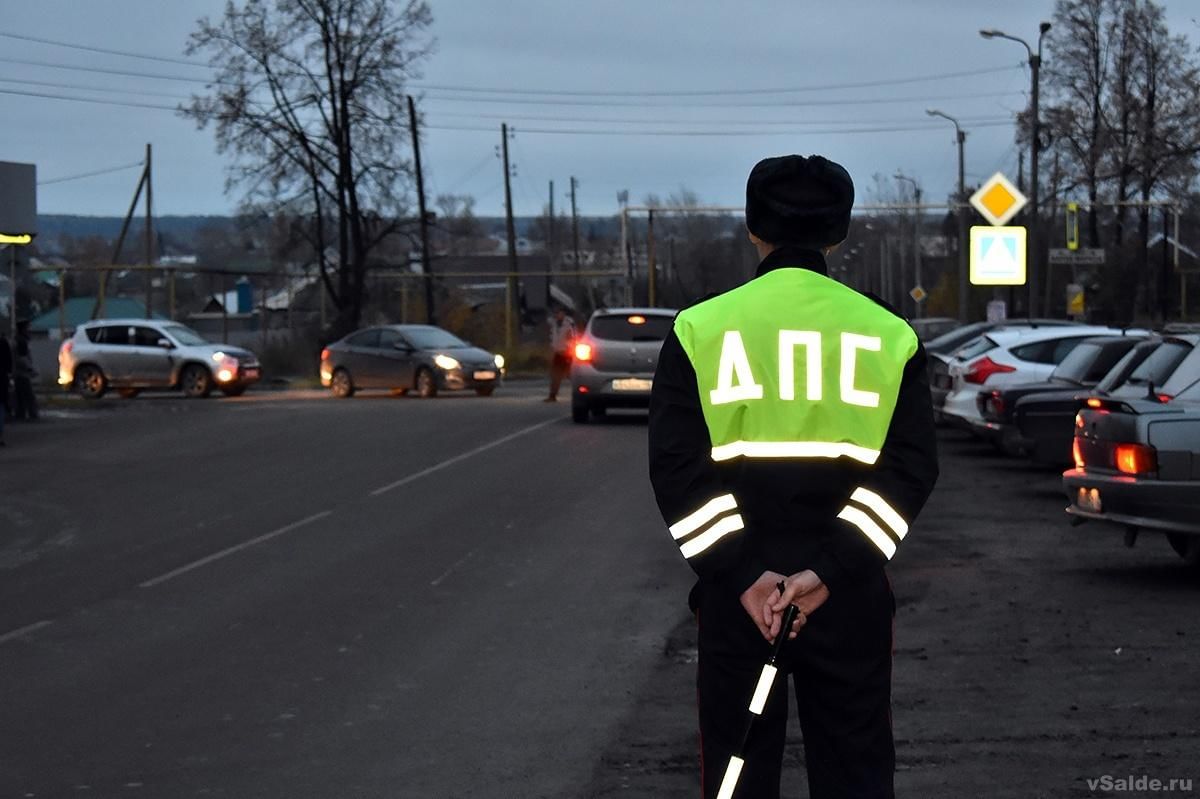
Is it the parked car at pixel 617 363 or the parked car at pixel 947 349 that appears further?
the parked car at pixel 617 363

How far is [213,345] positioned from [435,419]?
12702mm

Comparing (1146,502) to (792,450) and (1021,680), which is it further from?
(792,450)

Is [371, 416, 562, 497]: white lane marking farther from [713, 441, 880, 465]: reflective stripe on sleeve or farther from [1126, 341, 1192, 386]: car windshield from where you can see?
[713, 441, 880, 465]: reflective stripe on sleeve

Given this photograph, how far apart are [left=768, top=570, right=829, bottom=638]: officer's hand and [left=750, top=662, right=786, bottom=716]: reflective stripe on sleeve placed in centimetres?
7

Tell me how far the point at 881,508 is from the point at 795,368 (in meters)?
0.35

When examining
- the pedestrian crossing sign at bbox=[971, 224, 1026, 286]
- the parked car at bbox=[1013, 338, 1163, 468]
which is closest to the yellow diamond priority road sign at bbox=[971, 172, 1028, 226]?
the pedestrian crossing sign at bbox=[971, 224, 1026, 286]

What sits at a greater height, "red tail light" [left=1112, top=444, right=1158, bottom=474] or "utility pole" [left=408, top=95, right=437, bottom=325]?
"utility pole" [left=408, top=95, right=437, bottom=325]

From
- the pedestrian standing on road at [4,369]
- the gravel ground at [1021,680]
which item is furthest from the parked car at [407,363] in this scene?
the gravel ground at [1021,680]

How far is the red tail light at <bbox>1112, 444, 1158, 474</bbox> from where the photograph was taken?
404 inches

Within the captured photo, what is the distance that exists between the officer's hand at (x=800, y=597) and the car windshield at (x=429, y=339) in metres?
32.6

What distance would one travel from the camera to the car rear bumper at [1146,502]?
33.0ft

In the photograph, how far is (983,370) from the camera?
20.9 m

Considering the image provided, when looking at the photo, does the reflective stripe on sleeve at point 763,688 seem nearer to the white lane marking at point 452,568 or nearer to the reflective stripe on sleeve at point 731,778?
the reflective stripe on sleeve at point 731,778

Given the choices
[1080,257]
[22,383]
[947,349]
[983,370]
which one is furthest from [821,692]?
[1080,257]
